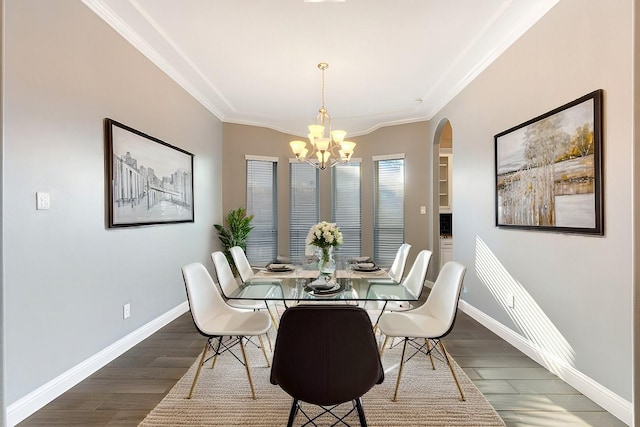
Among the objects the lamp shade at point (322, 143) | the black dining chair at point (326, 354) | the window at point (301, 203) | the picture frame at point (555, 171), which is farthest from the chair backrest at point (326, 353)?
the window at point (301, 203)

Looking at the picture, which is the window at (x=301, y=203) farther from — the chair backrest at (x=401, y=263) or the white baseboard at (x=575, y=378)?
the white baseboard at (x=575, y=378)

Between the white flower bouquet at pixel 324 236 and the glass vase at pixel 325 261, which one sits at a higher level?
the white flower bouquet at pixel 324 236

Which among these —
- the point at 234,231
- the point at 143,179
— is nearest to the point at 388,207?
the point at 234,231

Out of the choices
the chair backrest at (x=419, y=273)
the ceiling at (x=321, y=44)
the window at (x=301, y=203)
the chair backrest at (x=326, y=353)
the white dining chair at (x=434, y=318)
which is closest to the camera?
the chair backrest at (x=326, y=353)

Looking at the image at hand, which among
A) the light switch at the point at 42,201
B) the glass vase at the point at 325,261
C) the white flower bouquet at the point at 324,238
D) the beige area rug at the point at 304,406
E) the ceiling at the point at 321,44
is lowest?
the beige area rug at the point at 304,406

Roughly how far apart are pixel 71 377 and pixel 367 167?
16.2ft

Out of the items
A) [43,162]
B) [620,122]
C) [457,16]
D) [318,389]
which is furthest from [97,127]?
[620,122]

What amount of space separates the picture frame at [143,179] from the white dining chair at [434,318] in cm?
231

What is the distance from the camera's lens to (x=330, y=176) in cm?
631

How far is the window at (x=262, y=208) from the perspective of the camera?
226 inches

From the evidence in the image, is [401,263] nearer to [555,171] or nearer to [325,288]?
[325,288]

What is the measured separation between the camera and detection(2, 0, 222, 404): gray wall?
1953mm

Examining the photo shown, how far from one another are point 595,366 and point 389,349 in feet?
4.71

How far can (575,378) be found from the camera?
2.32m
